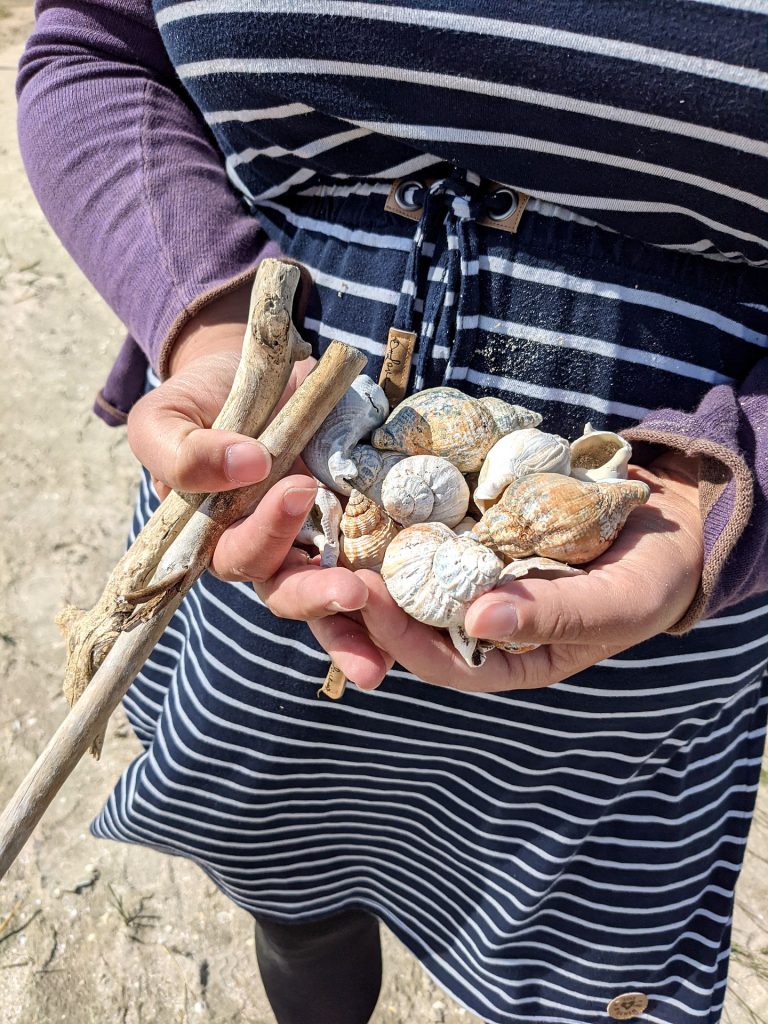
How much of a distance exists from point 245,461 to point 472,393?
250 mm

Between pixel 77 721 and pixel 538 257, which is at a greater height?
pixel 538 257

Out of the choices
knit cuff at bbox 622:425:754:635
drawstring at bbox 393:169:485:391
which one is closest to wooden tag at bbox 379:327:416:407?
drawstring at bbox 393:169:485:391

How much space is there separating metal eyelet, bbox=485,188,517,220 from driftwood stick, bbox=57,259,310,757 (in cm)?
18

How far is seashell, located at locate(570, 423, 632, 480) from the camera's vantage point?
71 centimetres

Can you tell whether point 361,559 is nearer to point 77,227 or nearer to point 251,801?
point 251,801

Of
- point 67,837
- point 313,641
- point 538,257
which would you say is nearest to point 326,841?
point 313,641

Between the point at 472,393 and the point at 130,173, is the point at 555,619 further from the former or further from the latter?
the point at 130,173

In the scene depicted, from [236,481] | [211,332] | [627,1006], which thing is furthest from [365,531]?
[627,1006]

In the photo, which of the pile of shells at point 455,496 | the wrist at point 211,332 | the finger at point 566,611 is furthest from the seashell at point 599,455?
the wrist at point 211,332

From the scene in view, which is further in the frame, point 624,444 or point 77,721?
point 624,444

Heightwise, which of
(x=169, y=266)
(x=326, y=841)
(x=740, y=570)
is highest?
(x=169, y=266)

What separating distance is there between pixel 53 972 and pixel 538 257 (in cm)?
152

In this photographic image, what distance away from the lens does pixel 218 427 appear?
677mm

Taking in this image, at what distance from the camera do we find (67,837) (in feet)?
5.34
